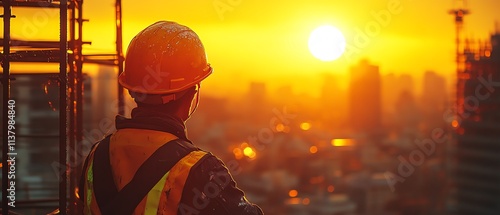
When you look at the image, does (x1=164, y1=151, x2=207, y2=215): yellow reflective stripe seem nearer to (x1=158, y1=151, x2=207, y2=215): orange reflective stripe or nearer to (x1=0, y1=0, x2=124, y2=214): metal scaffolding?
(x1=158, y1=151, x2=207, y2=215): orange reflective stripe

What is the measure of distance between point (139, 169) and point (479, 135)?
145ft

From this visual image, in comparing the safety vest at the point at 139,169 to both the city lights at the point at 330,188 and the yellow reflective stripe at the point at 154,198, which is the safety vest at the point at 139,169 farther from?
the city lights at the point at 330,188

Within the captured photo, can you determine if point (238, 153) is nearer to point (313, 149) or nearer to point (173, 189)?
point (313, 149)

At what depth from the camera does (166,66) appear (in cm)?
211

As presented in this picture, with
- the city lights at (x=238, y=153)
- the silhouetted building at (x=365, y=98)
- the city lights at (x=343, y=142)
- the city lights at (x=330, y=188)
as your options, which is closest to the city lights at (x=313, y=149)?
the city lights at (x=343, y=142)

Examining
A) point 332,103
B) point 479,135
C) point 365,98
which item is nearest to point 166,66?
point 479,135

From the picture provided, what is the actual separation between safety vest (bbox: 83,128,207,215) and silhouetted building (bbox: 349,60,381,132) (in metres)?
75.5

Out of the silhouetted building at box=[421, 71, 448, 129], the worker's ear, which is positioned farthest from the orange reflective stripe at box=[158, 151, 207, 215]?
the silhouetted building at box=[421, 71, 448, 129]

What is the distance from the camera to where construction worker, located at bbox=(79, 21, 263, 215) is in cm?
191

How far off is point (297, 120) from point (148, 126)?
62.0m

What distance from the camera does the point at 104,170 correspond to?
6.78 ft

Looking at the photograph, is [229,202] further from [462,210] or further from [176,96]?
[462,210]

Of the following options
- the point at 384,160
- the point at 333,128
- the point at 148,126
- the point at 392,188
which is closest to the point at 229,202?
the point at 148,126

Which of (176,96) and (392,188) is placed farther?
(392,188)
